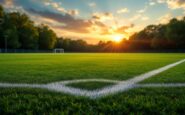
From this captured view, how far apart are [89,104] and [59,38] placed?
88.8 metres

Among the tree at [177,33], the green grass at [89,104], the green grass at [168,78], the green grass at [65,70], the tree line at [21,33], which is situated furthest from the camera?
the tree at [177,33]

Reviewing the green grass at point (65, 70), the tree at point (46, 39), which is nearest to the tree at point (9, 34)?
the tree at point (46, 39)

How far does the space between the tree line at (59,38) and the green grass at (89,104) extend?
54.7 m

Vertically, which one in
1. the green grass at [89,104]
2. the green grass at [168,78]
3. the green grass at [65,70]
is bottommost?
the green grass at [65,70]

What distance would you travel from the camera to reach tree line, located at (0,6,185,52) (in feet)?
186

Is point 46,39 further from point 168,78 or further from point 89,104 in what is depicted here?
point 89,104

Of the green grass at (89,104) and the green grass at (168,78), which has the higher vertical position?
the green grass at (89,104)

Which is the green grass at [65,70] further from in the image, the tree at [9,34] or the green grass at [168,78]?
the tree at [9,34]

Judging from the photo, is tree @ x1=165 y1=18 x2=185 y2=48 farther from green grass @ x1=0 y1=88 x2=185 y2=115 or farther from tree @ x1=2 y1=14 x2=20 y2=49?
green grass @ x1=0 y1=88 x2=185 y2=115

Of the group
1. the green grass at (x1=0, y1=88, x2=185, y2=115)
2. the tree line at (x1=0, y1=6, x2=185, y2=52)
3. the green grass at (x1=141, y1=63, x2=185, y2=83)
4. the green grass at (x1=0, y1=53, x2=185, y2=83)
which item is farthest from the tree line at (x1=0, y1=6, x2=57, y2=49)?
the green grass at (x1=0, y1=88, x2=185, y2=115)

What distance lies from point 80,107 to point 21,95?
2.65 ft

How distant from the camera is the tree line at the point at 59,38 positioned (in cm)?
5678

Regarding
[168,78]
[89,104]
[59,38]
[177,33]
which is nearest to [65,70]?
[168,78]

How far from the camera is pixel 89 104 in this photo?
196 centimetres
